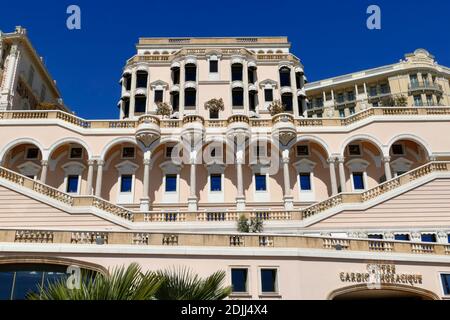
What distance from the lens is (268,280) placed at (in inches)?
810

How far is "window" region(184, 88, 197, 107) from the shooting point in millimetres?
49156

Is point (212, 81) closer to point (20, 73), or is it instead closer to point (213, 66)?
point (213, 66)

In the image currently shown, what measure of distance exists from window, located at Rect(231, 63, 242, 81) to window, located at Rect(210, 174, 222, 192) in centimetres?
1585

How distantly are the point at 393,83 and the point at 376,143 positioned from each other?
4736 cm

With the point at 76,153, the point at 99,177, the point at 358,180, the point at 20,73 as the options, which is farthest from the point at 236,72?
the point at 20,73

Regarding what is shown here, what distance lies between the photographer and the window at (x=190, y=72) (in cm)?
5023

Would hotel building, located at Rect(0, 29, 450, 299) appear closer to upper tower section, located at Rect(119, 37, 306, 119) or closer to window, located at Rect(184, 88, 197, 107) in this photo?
upper tower section, located at Rect(119, 37, 306, 119)

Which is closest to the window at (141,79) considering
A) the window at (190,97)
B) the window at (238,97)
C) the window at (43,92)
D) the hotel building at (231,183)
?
the hotel building at (231,183)

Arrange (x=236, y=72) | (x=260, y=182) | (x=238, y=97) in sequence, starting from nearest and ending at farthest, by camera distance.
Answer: (x=260, y=182), (x=238, y=97), (x=236, y=72)

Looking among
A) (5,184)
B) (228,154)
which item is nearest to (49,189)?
(5,184)

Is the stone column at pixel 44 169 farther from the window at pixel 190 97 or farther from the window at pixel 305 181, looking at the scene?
the window at pixel 305 181

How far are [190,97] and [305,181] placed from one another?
17529 millimetres

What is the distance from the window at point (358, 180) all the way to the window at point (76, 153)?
2358 cm
